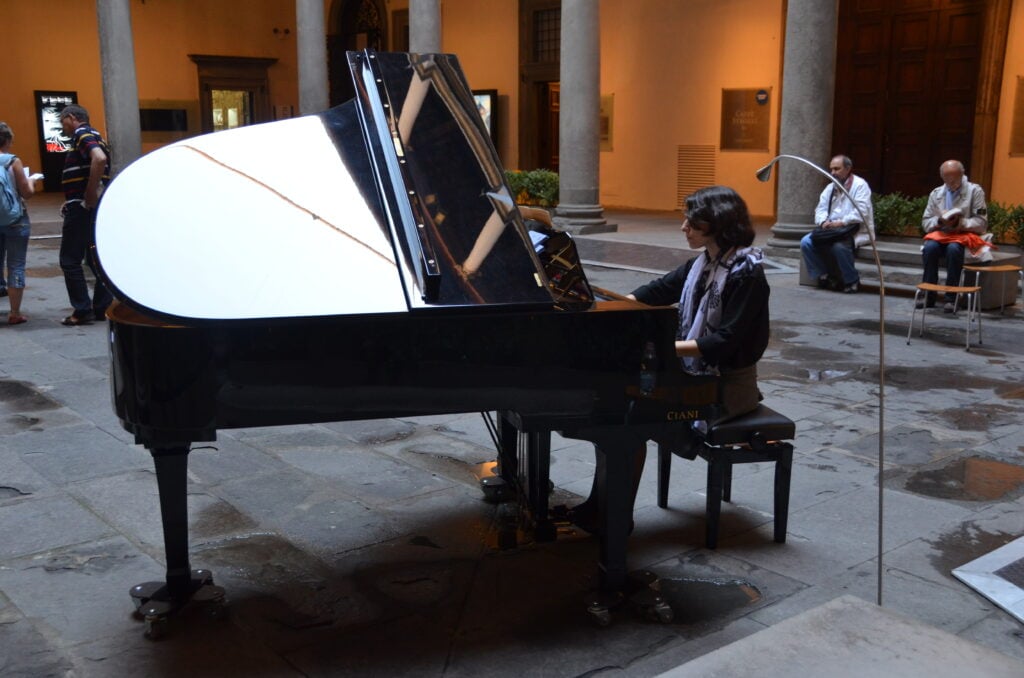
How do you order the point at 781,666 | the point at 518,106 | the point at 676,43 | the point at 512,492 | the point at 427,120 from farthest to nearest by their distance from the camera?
the point at 518,106 < the point at 676,43 < the point at 512,492 < the point at 427,120 < the point at 781,666

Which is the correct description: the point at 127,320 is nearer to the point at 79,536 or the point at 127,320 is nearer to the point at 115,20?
the point at 79,536

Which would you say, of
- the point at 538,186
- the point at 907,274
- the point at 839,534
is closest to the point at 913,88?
the point at 907,274

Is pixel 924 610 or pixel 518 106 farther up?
pixel 518 106

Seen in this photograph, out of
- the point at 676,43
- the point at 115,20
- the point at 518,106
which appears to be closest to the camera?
the point at 115,20

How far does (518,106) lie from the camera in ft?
67.2

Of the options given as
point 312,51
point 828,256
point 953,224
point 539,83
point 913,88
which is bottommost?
point 828,256

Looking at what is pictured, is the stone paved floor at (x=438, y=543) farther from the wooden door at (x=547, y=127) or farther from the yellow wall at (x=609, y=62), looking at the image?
the wooden door at (x=547, y=127)

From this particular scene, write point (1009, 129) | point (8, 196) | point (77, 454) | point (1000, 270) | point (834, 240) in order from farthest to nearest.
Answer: point (1009, 129), point (834, 240), point (8, 196), point (1000, 270), point (77, 454)

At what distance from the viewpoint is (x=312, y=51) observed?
715 inches

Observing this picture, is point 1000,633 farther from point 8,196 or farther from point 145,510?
point 8,196

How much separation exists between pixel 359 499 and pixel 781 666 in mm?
2595

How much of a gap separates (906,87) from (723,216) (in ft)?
41.1

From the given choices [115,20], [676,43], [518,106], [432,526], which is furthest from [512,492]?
[518,106]

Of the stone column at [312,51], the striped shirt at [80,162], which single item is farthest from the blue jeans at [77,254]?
the stone column at [312,51]
